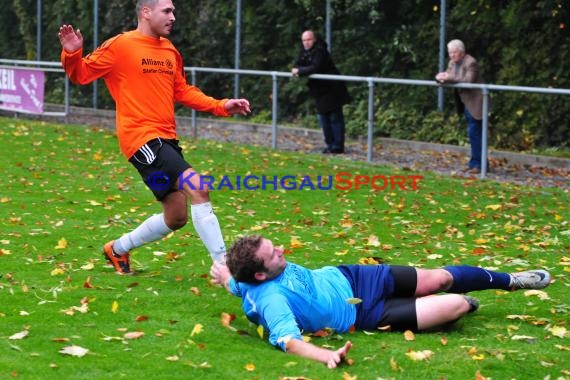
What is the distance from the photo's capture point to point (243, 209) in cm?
1223

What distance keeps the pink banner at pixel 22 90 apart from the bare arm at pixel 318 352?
16.1m

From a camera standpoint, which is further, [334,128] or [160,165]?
[334,128]

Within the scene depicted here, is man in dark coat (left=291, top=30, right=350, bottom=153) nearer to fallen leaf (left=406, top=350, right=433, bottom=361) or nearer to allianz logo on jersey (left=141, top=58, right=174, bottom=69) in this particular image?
allianz logo on jersey (left=141, top=58, right=174, bottom=69)

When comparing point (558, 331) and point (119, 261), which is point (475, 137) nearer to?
point (119, 261)

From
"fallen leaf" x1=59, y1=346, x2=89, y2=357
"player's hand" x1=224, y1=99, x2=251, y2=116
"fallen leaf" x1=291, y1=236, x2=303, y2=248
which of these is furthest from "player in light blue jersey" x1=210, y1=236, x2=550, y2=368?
"fallen leaf" x1=291, y1=236, x2=303, y2=248

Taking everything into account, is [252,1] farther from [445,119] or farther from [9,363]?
[9,363]

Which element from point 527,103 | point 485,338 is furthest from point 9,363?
point 527,103

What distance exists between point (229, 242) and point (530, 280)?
11.1 ft

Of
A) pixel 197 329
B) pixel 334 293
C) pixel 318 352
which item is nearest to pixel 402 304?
pixel 334 293

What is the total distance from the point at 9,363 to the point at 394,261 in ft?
13.0

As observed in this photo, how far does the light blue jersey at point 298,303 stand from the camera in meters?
6.36

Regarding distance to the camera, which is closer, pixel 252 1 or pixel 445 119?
pixel 445 119

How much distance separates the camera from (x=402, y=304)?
688cm

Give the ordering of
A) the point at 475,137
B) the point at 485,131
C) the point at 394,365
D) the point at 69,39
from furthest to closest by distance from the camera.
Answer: the point at 475,137 → the point at 485,131 → the point at 69,39 → the point at 394,365
